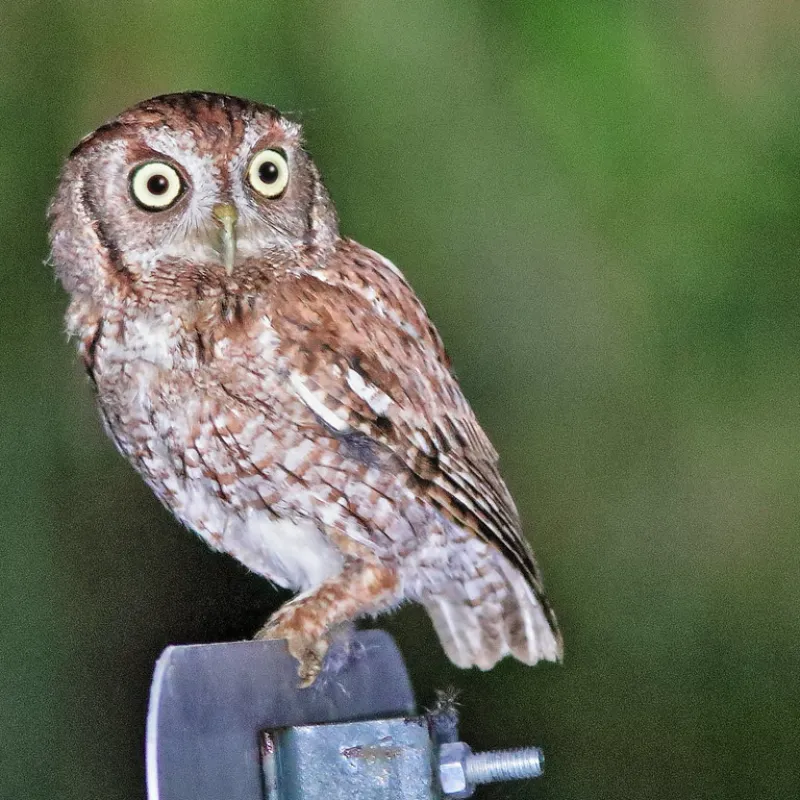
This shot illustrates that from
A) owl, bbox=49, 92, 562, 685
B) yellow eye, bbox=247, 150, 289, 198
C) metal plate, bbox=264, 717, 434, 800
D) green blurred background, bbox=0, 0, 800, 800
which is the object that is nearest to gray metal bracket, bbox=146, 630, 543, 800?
metal plate, bbox=264, 717, 434, 800

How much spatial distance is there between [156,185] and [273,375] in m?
0.30

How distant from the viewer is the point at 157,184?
134 centimetres

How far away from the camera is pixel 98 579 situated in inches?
52.9

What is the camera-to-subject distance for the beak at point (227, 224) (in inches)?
53.2

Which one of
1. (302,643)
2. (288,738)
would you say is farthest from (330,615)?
(288,738)

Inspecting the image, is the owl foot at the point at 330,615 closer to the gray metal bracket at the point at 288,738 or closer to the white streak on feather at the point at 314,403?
the gray metal bracket at the point at 288,738

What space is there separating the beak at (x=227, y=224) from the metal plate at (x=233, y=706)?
536mm

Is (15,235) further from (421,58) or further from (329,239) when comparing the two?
(421,58)

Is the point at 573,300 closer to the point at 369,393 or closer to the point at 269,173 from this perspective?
the point at 369,393

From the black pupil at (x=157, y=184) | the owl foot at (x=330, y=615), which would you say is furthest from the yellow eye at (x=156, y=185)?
the owl foot at (x=330, y=615)

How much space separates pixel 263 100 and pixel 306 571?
71cm

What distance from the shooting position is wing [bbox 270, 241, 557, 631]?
4.61 ft

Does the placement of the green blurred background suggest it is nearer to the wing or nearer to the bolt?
the wing

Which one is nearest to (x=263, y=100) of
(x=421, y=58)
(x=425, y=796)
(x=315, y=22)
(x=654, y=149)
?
(x=315, y=22)
